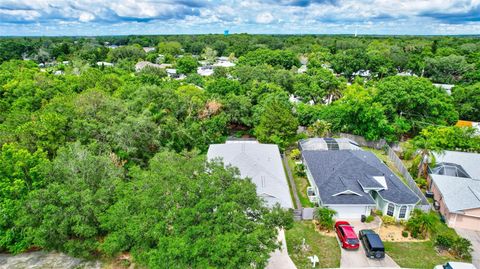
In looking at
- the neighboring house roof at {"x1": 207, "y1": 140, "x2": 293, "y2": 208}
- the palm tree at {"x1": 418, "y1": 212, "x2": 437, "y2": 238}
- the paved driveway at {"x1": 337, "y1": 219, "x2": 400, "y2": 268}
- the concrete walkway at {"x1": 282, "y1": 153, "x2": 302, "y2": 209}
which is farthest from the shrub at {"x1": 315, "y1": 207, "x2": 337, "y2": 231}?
the palm tree at {"x1": 418, "y1": 212, "x2": 437, "y2": 238}

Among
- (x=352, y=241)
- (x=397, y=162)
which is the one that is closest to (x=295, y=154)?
(x=397, y=162)

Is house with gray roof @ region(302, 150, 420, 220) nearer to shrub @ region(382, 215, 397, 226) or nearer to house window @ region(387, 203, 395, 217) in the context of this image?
house window @ region(387, 203, 395, 217)

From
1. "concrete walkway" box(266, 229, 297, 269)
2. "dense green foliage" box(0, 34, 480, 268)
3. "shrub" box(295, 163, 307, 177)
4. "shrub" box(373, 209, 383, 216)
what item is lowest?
"concrete walkway" box(266, 229, 297, 269)

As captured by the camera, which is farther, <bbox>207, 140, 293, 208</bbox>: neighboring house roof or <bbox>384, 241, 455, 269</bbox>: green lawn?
<bbox>207, 140, 293, 208</bbox>: neighboring house roof

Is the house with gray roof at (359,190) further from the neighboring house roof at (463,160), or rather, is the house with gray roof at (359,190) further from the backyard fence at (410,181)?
the neighboring house roof at (463,160)

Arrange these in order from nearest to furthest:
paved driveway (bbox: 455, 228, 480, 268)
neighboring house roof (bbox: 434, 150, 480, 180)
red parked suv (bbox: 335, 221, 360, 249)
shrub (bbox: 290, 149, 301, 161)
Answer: paved driveway (bbox: 455, 228, 480, 268) → red parked suv (bbox: 335, 221, 360, 249) → neighboring house roof (bbox: 434, 150, 480, 180) → shrub (bbox: 290, 149, 301, 161)

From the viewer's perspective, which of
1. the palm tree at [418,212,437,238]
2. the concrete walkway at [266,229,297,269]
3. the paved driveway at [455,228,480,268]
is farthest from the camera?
the palm tree at [418,212,437,238]

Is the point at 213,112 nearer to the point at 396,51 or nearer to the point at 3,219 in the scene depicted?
the point at 3,219
